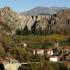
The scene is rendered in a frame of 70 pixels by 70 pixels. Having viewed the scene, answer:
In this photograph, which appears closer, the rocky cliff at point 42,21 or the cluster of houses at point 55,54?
the cluster of houses at point 55,54

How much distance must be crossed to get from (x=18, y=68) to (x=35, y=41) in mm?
14575

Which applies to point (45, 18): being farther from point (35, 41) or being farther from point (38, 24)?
point (35, 41)

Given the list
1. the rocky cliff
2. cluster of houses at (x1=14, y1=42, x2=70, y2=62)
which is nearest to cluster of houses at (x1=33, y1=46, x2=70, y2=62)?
cluster of houses at (x1=14, y1=42, x2=70, y2=62)

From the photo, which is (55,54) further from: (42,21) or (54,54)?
(42,21)

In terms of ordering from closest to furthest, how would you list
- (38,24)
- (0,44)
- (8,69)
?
1. (8,69)
2. (0,44)
3. (38,24)

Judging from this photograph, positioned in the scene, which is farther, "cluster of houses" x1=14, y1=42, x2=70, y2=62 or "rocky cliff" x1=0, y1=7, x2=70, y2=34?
"rocky cliff" x1=0, y1=7, x2=70, y2=34

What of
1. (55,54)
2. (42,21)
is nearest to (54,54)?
(55,54)

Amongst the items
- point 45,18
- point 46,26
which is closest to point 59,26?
point 46,26

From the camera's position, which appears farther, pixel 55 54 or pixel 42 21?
pixel 42 21

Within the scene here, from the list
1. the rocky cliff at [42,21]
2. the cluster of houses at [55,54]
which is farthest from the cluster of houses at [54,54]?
the rocky cliff at [42,21]

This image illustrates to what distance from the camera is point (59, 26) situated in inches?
1487

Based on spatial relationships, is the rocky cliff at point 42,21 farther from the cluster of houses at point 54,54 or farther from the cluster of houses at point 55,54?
the cluster of houses at point 55,54

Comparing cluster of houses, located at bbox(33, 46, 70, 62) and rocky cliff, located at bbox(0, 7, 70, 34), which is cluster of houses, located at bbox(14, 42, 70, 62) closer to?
cluster of houses, located at bbox(33, 46, 70, 62)

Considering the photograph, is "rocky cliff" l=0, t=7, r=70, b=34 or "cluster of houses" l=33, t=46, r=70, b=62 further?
"rocky cliff" l=0, t=7, r=70, b=34
